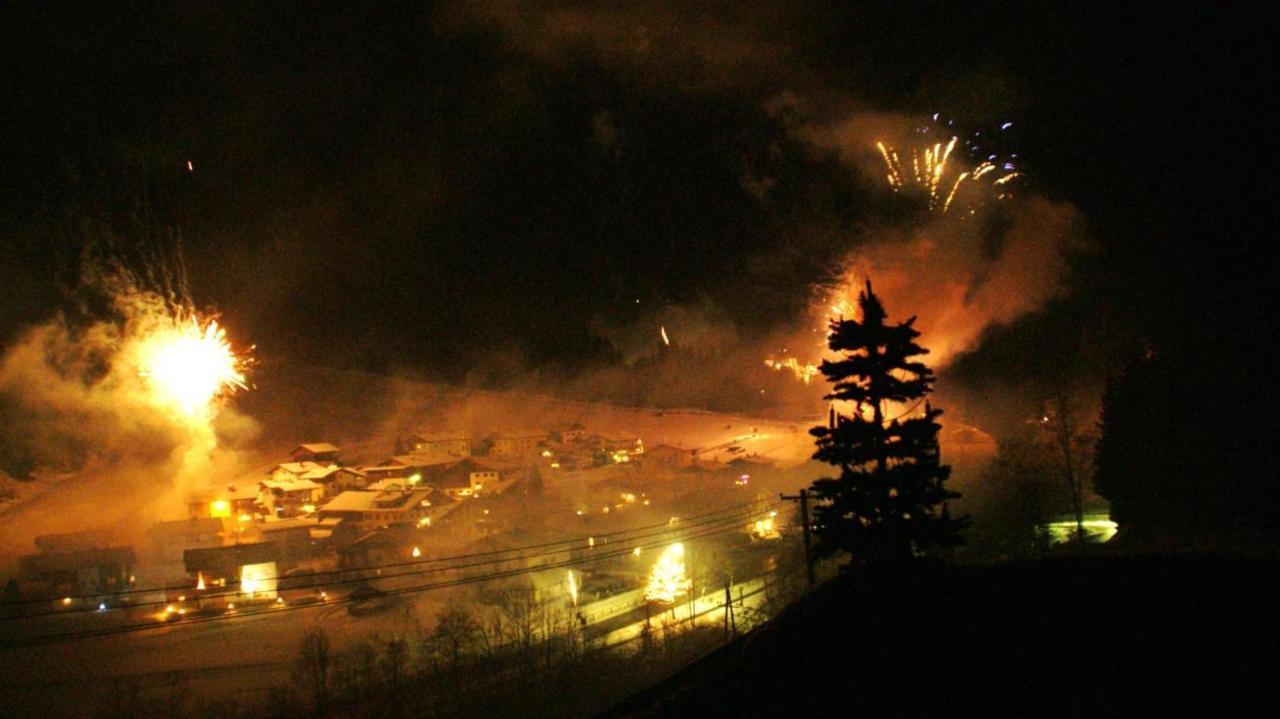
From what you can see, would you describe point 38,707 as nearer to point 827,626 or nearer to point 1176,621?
point 827,626

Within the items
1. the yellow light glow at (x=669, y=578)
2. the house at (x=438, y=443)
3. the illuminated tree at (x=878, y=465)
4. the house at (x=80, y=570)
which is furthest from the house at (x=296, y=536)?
the illuminated tree at (x=878, y=465)

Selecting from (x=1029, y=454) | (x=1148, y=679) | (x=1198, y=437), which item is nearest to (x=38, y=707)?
(x=1148, y=679)

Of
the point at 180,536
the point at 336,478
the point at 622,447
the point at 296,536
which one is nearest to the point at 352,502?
the point at 296,536

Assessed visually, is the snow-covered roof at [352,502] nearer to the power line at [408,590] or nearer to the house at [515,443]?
the power line at [408,590]

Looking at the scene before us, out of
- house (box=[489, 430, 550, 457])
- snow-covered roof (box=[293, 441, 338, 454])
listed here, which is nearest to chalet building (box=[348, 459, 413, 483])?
snow-covered roof (box=[293, 441, 338, 454])

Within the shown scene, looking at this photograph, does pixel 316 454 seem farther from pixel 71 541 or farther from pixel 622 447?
pixel 622 447

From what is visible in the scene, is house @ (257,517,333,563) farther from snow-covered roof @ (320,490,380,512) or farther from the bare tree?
the bare tree
